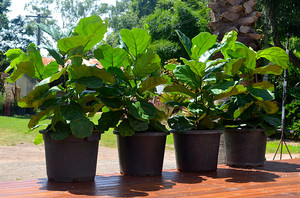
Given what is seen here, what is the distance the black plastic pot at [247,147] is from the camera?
3.28 m

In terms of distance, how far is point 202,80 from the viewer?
2947mm

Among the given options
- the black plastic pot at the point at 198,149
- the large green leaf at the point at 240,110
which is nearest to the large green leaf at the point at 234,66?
the large green leaf at the point at 240,110

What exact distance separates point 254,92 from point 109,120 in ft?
3.82

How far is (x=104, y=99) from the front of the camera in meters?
2.56

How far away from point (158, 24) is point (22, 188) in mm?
20749

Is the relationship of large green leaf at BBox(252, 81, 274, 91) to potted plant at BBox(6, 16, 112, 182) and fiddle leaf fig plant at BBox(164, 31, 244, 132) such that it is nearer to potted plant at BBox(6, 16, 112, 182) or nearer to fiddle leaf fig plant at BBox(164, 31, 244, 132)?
fiddle leaf fig plant at BBox(164, 31, 244, 132)

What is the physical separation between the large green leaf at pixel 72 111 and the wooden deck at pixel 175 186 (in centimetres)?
42

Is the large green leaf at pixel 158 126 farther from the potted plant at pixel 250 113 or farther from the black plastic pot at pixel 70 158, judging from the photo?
the potted plant at pixel 250 113

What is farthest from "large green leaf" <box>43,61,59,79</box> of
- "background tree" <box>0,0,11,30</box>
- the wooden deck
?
"background tree" <box>0,0,11,30</box>

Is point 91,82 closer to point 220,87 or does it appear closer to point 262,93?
point 220,87

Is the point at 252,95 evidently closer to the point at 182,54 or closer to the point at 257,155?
the point at 257,155

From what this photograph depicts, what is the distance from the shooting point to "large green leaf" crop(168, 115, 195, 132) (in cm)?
290

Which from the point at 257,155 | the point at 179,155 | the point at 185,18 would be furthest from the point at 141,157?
the point at 185,18

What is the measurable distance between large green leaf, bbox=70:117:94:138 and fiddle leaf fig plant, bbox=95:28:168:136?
23cm
